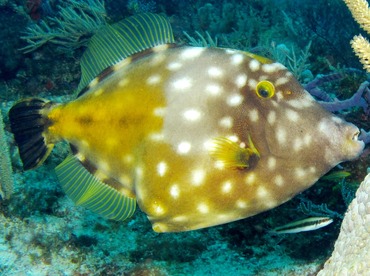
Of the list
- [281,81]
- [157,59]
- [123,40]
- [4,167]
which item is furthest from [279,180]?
[4,167]

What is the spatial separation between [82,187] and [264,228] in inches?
68.0

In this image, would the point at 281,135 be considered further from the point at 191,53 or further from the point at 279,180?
the point at 191,53

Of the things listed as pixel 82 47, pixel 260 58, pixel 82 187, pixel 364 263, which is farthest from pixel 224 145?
pixel 82 47

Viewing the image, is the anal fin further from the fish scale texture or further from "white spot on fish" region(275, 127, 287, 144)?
the fish scale texture

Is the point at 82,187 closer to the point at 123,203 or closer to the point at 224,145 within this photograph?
the point at 123,203

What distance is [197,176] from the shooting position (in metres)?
1.82

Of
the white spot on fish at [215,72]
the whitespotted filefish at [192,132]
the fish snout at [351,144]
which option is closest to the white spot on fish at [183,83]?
the whitespotted filefish at [192,132]

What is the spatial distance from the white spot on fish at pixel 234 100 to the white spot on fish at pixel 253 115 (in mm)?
76

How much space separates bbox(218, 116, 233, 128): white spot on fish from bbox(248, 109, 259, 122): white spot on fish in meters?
0.10

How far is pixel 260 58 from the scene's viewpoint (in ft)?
6.33

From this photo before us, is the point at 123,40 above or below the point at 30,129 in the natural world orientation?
above

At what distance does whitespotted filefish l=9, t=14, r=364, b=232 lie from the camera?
1.77 m

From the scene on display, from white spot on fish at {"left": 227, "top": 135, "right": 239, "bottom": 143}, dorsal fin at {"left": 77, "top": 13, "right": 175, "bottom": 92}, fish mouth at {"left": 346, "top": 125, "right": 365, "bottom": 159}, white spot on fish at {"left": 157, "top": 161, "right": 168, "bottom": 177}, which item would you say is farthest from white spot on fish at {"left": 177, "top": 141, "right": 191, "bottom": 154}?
fish mouth at {"left": 346, "top": 125, "right": 365, "bottom": 159}

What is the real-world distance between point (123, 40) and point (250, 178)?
1.13m
